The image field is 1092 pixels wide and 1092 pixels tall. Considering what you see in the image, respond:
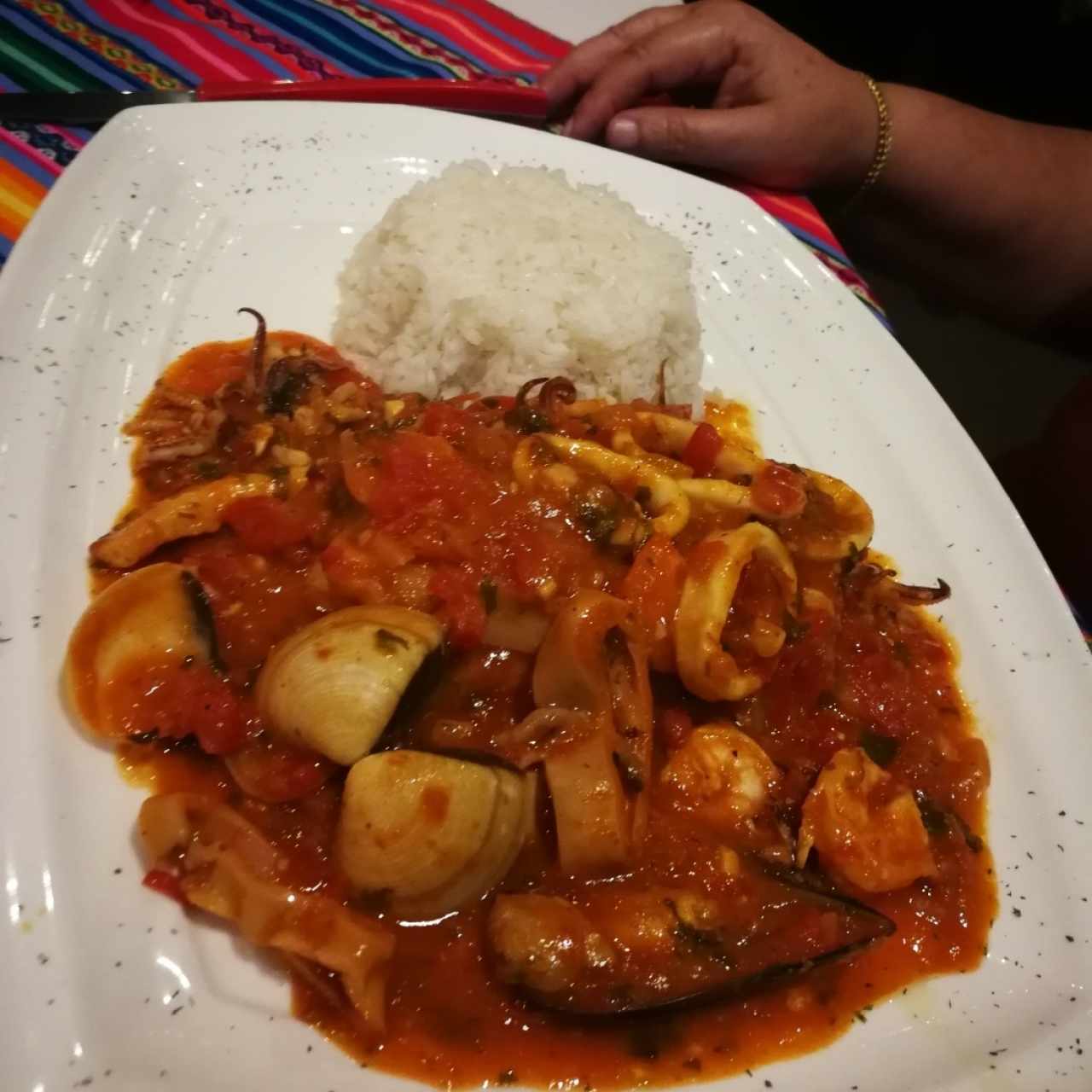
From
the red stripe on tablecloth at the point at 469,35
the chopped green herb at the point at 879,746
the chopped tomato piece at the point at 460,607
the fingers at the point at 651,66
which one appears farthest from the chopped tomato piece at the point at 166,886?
the red stripe on tablecloth at the point at 469,35

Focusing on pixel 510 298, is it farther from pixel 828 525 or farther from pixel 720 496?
pixel 828 525

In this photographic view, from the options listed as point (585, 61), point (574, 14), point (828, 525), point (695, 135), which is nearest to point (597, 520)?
point (828, 525)

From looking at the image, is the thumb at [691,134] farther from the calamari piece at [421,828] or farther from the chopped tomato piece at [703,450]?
the calamari piece at [421,828]

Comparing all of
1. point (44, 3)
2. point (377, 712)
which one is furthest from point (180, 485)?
point (44, 3)

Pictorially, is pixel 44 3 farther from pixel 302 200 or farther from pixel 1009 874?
pixel 1009 874

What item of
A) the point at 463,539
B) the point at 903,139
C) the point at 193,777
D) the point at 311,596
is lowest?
the point at 193,777
